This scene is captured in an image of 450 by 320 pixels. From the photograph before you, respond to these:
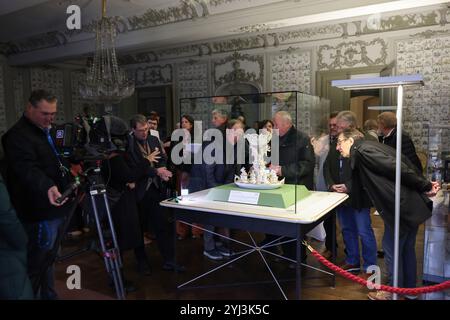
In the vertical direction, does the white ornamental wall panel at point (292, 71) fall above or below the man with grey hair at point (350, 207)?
above

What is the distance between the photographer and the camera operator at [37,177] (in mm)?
2545

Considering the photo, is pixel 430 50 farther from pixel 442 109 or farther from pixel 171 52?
pixel 171 52

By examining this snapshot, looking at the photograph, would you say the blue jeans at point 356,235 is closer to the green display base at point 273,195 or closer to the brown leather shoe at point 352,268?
the brown leather shoe at point 352,268

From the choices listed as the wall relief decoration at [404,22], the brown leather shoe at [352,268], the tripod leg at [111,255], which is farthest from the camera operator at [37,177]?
the wall relief decoration at [404,22]

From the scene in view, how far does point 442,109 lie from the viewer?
6145 mm

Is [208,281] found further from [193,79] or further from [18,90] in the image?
[18,90]

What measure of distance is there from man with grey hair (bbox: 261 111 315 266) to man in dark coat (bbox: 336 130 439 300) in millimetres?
417

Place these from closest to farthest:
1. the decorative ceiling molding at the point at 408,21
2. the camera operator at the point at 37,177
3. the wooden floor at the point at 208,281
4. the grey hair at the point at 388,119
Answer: the camera operator at the point at 37,177 → the wooden floor at the point at 208,281 → the grey hair at the point at 388,119 → the decorative ceiling molding at the point at 408,21

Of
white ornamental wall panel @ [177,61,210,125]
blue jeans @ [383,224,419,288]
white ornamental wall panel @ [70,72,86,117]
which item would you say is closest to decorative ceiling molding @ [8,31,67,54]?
white ornamental wall panel @ [70,72,86,117]

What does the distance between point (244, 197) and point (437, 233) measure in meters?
1.87

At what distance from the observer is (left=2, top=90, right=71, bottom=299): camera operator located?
2.54 m

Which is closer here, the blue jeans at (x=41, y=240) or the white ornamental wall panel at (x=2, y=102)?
the blue jeans at (x=41, y=240)

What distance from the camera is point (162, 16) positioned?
6.32 m
